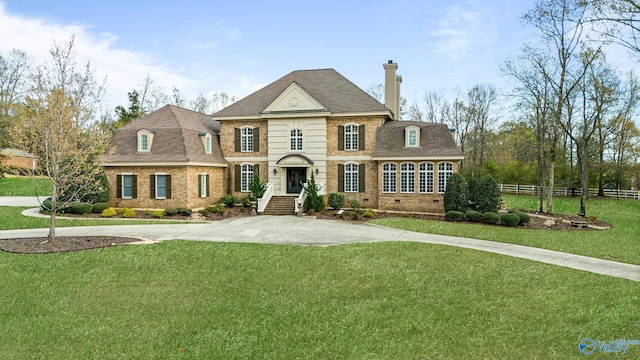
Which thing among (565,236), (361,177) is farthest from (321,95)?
(565,236)

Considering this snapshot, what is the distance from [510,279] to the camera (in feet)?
29.8

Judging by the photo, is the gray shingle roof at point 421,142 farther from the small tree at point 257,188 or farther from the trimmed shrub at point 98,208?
the trimmed shrub at point 98,208

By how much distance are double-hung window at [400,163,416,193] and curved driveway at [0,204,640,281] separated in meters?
5.90

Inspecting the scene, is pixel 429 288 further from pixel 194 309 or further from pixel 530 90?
pixel 530 90

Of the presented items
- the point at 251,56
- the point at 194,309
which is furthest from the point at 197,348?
the point at 251,56

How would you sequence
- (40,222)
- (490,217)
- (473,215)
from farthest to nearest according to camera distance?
(473,215)
(490,217)
(40,222)

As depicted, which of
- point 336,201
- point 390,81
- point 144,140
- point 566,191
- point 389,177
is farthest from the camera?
point 566,191

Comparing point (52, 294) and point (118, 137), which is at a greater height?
point (118, 137)

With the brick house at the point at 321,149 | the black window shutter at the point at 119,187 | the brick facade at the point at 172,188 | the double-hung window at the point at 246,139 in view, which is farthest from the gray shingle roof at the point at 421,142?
the black window shutter at the point at 119,187

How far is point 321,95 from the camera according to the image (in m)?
25.4

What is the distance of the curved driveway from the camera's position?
11.5 metres

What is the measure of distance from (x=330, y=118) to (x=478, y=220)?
35.7 ft

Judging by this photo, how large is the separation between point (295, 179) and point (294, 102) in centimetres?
502

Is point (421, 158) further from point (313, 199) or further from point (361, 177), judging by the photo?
point (313, 199)
